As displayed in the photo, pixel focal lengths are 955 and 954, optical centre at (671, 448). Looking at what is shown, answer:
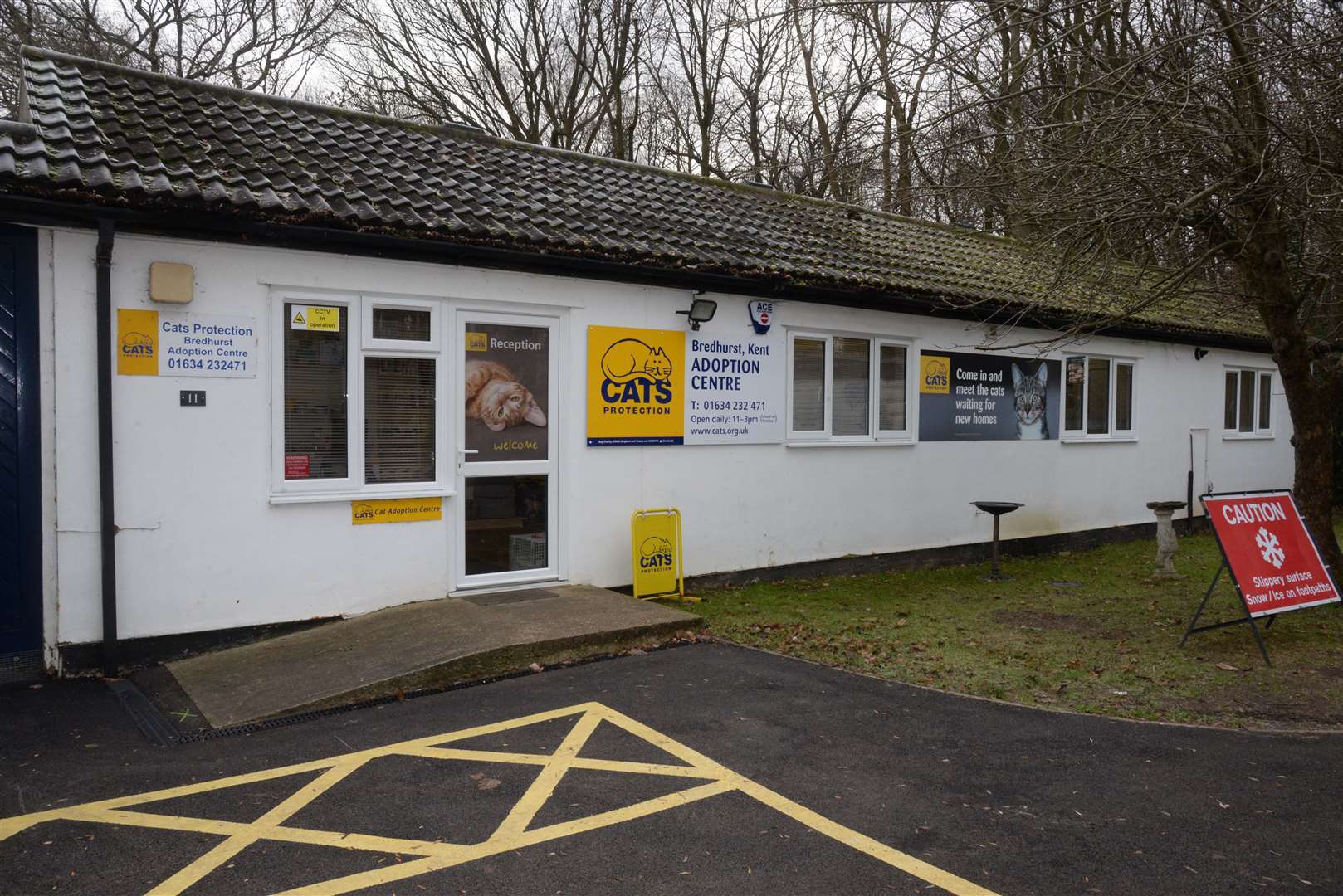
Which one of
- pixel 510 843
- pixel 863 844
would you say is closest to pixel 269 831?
pixel 510 843

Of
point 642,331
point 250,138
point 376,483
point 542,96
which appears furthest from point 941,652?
point 542,96

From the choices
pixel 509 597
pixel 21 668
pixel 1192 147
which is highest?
pixel 1192 147

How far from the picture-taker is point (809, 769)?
4.93 m

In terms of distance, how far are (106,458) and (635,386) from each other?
4432 mm

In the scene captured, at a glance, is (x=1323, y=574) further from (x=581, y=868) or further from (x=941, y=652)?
(x=581, y=868)

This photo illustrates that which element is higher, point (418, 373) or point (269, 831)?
point (418, 373)

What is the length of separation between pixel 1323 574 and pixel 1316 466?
5.20 feet

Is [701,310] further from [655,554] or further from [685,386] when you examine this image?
[655,554]

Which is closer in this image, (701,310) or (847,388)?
(701,310)

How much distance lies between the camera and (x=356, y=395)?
7.61m

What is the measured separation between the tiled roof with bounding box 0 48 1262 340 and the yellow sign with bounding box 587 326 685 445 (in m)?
0.77

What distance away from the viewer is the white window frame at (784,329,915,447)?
33.9ft

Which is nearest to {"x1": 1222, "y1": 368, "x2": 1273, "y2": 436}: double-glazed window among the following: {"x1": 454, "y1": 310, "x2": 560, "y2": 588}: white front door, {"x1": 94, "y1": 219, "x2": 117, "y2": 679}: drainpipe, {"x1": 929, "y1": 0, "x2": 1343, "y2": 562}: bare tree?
{"x1": 929, "y1": 0, "x2": 1343, "y2": 562}: bare tree

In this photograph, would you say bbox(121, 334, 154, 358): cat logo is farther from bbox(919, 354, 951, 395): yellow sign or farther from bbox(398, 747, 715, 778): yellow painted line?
bbox(919, 354, 951, 395): yellow sign
